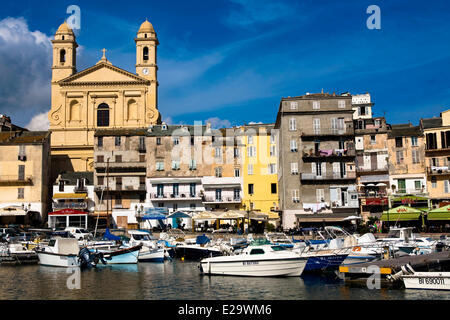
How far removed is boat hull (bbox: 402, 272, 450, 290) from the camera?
25.1 m

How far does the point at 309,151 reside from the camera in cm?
6225

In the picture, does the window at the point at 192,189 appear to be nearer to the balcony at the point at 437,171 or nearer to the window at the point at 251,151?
the window at the point at 251,151

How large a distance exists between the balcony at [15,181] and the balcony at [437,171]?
166ft

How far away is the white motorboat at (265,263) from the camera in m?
31.1

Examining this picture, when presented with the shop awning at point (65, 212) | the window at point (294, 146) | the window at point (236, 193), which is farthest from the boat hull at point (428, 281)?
the shop awning at point (65, 212)

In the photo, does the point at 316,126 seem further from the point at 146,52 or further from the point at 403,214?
the point at 146,52

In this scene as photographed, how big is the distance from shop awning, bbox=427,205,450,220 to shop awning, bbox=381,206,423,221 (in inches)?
46.8

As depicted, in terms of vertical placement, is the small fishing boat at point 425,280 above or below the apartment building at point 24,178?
below

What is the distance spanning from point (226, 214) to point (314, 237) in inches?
409

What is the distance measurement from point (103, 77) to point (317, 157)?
42.8 meters

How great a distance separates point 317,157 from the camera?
61.9 m

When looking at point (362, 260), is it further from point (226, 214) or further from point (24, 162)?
point (24, 162)

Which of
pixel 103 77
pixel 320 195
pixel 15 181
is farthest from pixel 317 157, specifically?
pixel 103 77

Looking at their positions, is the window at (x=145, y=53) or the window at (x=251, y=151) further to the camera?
the window at (x=145, y=53)
